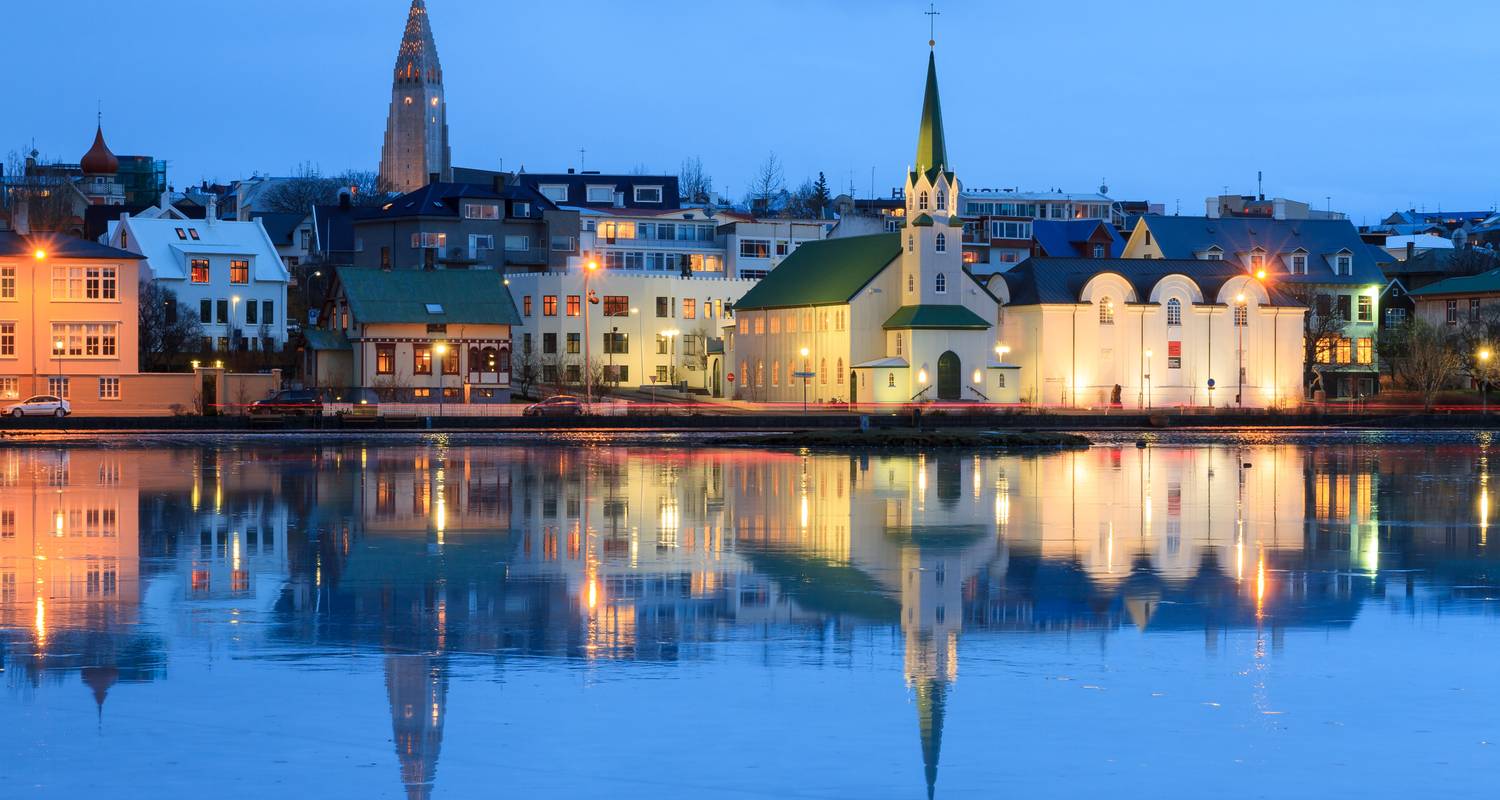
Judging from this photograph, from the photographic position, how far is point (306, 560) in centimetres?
2556

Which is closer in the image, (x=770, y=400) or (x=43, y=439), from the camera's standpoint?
(x=43, y=439)

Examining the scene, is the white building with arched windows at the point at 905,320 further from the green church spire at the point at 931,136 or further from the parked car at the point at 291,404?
the parked car at the point at 291,404

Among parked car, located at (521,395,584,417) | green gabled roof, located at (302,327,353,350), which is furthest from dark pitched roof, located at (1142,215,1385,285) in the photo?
parked car, located at (521,395,584,417)

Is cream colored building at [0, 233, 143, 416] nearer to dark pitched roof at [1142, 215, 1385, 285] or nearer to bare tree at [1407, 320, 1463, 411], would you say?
bare tree at [1407, 320, 1463, 411]

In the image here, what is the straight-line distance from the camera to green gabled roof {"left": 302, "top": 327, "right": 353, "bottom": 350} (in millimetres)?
94875

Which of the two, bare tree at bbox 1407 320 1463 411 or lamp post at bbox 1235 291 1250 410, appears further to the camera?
lamp post at bbox 1235 291 1250 410

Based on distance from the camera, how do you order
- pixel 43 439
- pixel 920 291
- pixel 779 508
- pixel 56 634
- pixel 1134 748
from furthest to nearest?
1. pixel 920 291
2. pixel 43 439
3. pixel 779 508
4. pixel 56 634
5. pixel 1134 748

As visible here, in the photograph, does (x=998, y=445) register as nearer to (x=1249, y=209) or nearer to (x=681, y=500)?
(x=681, y=500)

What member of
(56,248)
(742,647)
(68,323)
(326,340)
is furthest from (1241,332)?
(742,647)

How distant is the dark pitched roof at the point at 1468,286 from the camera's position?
371 feet

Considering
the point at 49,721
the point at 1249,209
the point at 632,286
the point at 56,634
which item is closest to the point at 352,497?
the point at 56,634

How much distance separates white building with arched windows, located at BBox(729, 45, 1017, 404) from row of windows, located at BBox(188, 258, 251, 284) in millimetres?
28966

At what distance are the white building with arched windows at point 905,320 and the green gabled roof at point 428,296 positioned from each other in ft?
49.1

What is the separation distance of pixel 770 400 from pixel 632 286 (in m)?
11.9
